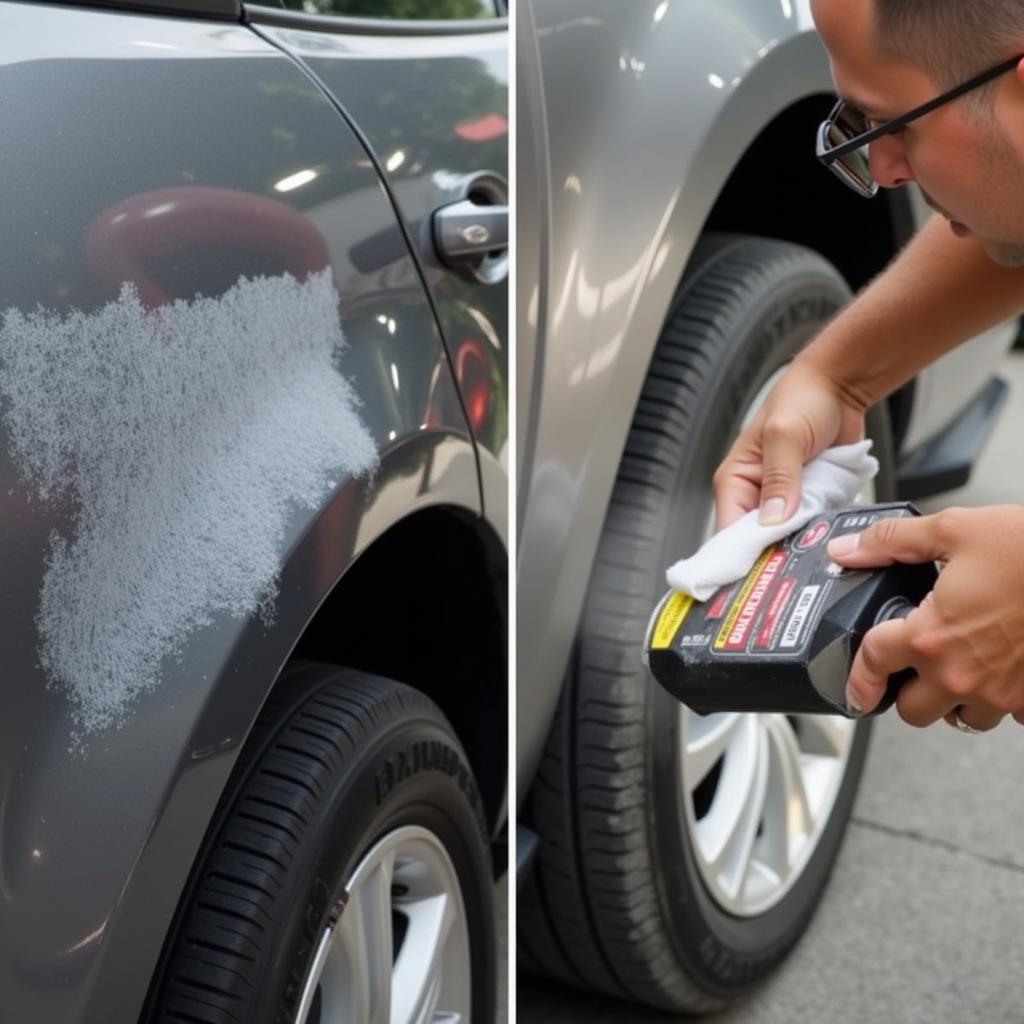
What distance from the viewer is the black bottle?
58.1 inches

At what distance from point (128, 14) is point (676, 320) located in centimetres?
91

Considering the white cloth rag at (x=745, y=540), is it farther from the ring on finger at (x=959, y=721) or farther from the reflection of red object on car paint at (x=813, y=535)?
the ring on finger at (x=959, y=721)

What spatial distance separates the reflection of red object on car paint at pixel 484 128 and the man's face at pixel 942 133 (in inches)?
17.8

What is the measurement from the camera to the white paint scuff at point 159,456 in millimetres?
1162

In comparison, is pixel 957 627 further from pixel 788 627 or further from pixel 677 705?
pixel 677 705

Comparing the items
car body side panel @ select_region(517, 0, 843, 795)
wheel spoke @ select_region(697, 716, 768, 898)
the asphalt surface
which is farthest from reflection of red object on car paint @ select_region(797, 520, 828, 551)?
the asphalt surface

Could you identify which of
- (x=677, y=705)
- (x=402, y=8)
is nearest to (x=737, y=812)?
(x=677, y=705)

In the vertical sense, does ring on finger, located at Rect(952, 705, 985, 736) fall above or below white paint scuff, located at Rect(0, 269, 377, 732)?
below

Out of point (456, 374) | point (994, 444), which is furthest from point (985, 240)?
point (994, 444)

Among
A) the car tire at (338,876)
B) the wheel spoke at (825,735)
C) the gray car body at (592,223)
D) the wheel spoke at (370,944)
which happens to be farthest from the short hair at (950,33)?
the wheel spoke at (825,735)

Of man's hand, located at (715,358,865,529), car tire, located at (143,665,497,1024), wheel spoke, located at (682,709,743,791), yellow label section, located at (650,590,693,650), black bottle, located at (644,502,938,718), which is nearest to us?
car tire, located at (143,665,497,1024)

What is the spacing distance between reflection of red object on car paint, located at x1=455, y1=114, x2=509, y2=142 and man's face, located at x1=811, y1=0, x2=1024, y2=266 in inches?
17.8

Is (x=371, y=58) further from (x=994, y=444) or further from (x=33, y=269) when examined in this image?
(x=994, y=444)

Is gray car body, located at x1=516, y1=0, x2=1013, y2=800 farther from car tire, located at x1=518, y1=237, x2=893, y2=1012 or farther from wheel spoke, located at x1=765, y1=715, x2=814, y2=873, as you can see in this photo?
wheel spoke, located at x1=765, y1=715, x2=814, y2=873
